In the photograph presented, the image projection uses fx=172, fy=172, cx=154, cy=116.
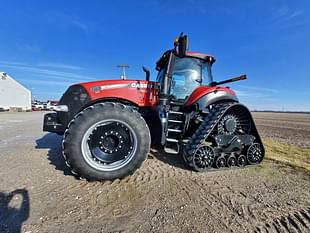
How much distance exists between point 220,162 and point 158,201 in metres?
1.85

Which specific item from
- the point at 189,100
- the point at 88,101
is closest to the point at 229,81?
the point at 189,100

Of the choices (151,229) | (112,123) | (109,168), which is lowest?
(151,229)

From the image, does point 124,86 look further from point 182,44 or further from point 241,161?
point 241,161

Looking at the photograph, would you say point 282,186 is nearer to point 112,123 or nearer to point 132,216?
point 132,216

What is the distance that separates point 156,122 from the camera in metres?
3.92

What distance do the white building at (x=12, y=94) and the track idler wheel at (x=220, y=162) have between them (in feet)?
140

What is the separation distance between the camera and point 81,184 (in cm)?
294

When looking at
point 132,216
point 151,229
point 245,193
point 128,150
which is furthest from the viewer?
point 128,150

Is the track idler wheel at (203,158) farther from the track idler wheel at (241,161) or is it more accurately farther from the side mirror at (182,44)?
the side mirror at (182,44)

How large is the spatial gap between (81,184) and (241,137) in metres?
3.39

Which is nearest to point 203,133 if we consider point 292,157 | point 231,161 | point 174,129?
point 174,129

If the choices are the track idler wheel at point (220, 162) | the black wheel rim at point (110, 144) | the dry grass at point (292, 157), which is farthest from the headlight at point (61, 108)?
the dry grass at point (292, 157)

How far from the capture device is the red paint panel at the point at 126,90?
3.38 m

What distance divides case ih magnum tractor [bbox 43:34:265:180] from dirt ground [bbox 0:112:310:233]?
1.17 feet
